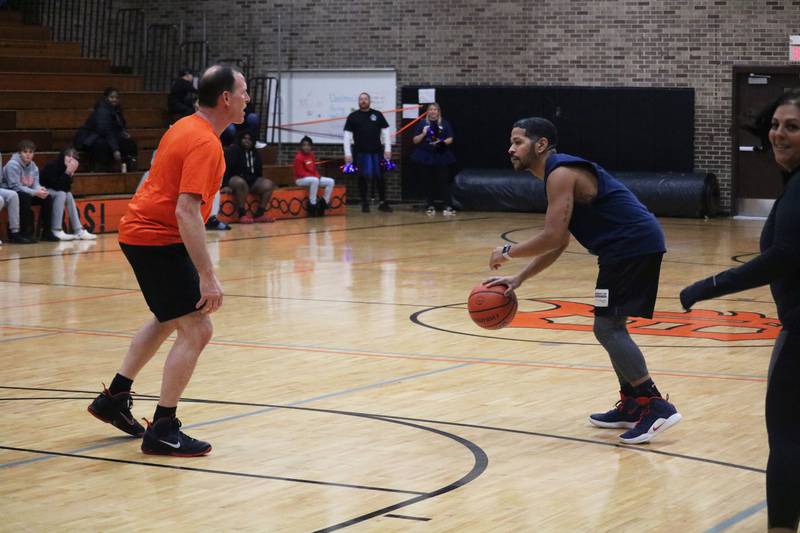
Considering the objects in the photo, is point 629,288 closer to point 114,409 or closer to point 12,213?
point 114,409

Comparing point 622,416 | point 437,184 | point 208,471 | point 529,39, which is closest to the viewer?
point 208,471

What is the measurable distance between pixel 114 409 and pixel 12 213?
10.9 metres

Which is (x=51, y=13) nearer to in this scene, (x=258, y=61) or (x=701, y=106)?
(x=258, y=61)

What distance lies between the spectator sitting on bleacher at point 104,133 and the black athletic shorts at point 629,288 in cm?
1377

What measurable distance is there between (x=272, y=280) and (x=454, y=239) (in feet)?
16.5

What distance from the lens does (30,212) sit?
1666cm

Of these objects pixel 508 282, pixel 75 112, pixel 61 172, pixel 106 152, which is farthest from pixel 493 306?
pixel 75 112

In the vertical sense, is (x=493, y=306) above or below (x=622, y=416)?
above

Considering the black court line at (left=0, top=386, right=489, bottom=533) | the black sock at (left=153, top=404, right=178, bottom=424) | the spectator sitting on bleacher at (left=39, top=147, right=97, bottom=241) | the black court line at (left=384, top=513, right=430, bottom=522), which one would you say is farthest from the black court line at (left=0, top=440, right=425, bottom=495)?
the spectator sitting on bleacher at (left=39, top=147, right=97, bottom=241)

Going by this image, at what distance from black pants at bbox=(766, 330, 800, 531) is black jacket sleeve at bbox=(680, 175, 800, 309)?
0.72 ft

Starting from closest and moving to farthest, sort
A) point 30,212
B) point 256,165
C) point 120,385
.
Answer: point 120,385 < point 30,212 < point 256,165

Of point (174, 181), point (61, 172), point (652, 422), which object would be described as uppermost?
point (174, 181)

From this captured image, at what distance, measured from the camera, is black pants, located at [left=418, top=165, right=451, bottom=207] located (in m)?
22.2

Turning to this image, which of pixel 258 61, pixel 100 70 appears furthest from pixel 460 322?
pixel 258 61
